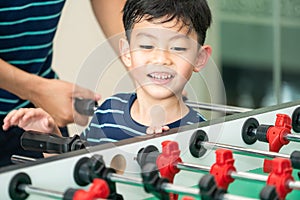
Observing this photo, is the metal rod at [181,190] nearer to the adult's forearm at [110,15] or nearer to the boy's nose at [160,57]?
the boy's nose at [160,57]

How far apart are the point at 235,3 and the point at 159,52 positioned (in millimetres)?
1989

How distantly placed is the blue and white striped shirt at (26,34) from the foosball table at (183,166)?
0.71 meters

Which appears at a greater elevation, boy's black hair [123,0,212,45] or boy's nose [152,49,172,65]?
boy's black hair [123,0,212,45]

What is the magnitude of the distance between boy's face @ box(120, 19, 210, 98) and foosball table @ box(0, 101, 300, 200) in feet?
0.42

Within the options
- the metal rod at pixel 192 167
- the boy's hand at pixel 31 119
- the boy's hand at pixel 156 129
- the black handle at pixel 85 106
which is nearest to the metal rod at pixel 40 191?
the metal rod at pixel 192 167

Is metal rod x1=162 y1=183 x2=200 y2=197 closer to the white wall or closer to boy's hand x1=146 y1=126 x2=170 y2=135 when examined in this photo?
boy's hand x1=146 y1=126 x2=170 y2=135

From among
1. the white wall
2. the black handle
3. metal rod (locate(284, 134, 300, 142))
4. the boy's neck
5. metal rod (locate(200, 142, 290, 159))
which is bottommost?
metal rod (locate(200, 142, 290, 159))

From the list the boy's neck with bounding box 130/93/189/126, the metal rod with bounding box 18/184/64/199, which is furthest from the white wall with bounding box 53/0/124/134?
the metal rod with bounding box 18/184/64/199

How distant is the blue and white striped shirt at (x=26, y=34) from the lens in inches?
82.5

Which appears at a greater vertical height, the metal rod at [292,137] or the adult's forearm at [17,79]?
the adult's forearm at [17,79]

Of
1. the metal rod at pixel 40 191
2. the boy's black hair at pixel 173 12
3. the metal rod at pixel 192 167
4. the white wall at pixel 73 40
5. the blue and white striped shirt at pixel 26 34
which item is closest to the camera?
the metal rod at pixel 40 191

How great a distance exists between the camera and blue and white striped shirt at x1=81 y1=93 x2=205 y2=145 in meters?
1.70

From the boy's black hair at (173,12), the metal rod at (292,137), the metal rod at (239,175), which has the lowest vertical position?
the metal rod at (239,175)

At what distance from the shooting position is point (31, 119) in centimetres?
170
